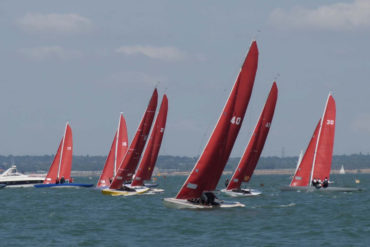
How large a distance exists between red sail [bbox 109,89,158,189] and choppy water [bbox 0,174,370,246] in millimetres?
10248

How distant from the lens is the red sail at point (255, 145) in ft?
224

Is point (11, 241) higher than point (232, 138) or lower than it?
lower

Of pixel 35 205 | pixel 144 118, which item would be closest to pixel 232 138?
pixel 35 205

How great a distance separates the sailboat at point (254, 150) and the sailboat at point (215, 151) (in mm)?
20322

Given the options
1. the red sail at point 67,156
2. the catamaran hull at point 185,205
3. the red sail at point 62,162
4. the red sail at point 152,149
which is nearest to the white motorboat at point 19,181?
the red sail at point 62,162

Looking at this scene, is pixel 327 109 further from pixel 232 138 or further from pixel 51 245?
pixel 51 245

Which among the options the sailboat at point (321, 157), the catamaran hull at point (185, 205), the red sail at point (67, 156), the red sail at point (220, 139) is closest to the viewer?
the catamaran hull at point (185, 205)

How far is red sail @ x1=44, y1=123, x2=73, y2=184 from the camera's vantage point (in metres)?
92.3

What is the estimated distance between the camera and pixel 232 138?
47844 mm

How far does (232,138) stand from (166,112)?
30.1 meters

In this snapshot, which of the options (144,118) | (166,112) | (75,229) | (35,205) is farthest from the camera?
(166,112)

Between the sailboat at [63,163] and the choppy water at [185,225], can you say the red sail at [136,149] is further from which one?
the sailboat at [63,163]

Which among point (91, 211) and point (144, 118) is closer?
point (91, 211)

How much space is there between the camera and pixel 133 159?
71.1 m
